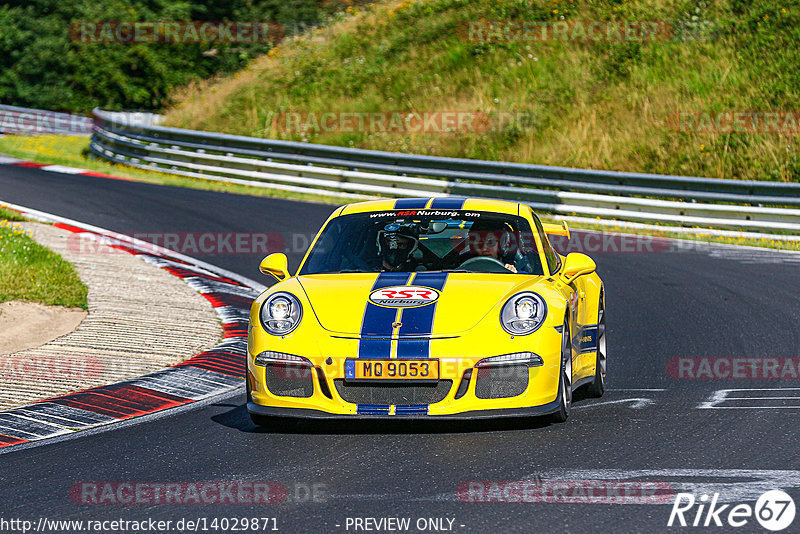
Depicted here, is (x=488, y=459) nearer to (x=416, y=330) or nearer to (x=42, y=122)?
(x=416, y=330)

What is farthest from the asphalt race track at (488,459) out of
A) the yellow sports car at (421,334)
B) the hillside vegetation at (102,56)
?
the hillside vegetation at (102,56)

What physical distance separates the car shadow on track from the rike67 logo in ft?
6.01

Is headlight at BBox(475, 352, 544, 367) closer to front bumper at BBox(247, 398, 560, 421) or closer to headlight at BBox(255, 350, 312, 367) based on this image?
front bumper at BBox(247, 398, 560, 421)

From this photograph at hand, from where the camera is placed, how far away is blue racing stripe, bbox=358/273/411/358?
21.4 ft

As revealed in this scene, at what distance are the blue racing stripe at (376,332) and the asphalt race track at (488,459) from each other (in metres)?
0.51

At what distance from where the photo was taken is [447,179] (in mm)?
21391

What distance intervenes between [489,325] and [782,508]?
2.16 meters

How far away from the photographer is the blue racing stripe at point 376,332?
6527 mm

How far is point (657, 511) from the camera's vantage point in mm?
5016

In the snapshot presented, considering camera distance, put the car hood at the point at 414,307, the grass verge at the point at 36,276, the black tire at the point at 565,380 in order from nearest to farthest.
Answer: the car hood at the point at 414,307, the black tire at the point at 565,380, the grass verge at the point at 36,276

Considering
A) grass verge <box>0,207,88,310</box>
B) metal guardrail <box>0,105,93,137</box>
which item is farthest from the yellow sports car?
metal guardrail <box>0,105,93,137</box>

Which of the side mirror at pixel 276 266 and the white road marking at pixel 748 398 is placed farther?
the side mirror at pixel 276 266

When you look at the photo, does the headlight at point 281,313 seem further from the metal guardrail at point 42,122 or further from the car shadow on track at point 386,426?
the metal guardrail at point 42,122

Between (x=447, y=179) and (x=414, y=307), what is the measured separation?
14716mm
